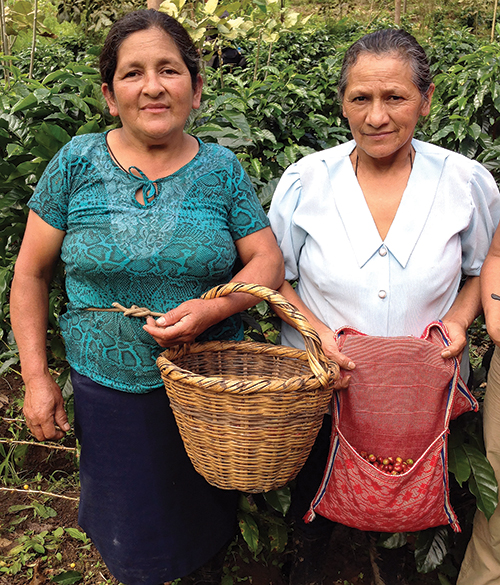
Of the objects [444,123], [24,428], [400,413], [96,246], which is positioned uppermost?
[444,123]

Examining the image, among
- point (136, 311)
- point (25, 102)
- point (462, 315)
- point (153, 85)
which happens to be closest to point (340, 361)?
point (462, 315)

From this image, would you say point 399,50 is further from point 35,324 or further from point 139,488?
point 139,488

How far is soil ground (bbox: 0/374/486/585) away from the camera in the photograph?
2549 mm

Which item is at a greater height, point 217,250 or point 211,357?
point 217,250

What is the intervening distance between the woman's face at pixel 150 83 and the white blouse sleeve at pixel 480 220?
0.94 metres

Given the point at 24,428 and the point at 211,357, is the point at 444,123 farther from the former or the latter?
the point at 24,428

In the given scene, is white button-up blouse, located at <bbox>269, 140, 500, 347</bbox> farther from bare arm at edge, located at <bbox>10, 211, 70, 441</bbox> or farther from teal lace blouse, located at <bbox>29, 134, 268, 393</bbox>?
bare arm at edge, located at <bbox>10, 211, 70, 441</bbox>

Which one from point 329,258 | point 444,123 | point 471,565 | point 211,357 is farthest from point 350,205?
point 444,123

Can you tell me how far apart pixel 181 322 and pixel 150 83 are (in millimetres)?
658

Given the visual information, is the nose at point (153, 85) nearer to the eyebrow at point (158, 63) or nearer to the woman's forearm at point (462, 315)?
the eyebrow at point (158, 63)

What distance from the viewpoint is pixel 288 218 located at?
6.31 feet

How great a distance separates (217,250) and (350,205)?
0.46m

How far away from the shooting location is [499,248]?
5.98 ft

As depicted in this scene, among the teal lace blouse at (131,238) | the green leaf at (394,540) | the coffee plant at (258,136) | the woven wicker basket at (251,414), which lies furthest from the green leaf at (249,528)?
the teal lace blouse at (131,238)
